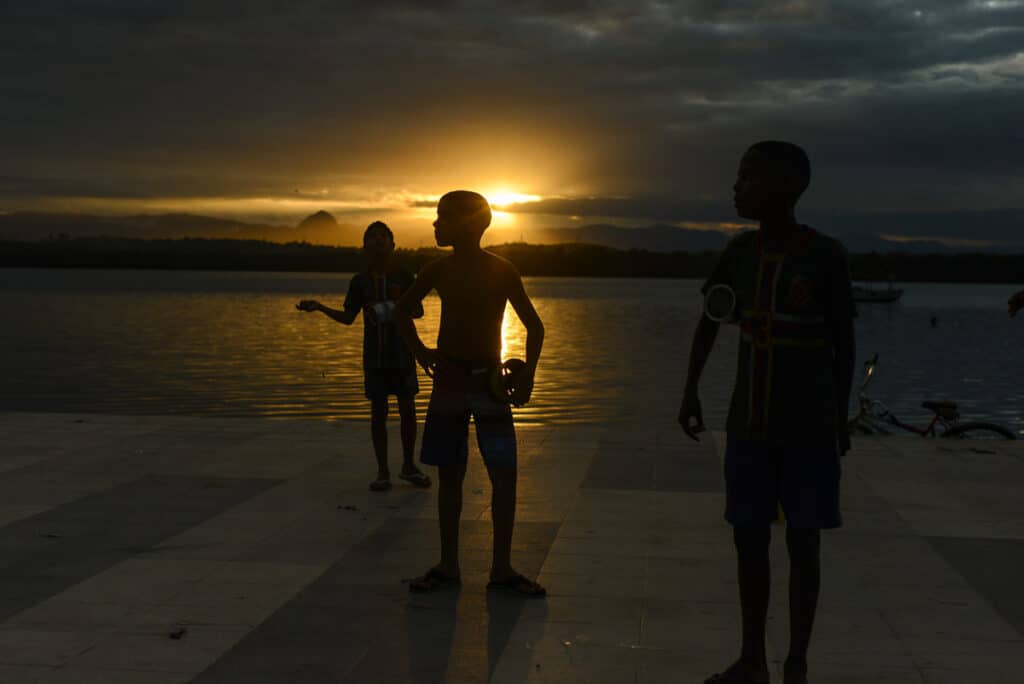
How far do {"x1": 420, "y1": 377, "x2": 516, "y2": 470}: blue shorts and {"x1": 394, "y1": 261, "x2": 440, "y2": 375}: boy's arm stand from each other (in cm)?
14

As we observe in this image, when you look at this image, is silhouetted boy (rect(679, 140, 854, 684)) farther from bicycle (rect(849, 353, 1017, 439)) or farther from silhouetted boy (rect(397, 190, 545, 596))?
bicycle (rect(849, 353, 1017, 439))

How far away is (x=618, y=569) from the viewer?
620 centimetres

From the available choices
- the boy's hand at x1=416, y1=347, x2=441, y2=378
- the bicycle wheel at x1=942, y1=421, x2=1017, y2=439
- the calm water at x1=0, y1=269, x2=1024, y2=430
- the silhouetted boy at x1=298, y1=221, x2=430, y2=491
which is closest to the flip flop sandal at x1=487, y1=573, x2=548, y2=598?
the boy's hand at x1=416, y1=347, x2=441, y2=378

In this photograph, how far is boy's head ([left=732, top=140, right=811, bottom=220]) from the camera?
4.24 meters

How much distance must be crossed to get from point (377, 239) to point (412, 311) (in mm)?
2165

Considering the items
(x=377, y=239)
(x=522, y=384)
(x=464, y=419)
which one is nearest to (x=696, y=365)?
(x=522, y=384)

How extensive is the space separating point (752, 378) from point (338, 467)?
5725 millimetres

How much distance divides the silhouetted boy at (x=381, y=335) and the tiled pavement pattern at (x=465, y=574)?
1.17 ft

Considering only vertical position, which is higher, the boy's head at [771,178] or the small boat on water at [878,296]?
the boy's head at [771,178]

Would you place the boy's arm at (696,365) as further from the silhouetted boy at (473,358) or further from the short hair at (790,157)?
the silhouetted boy at (473,358)

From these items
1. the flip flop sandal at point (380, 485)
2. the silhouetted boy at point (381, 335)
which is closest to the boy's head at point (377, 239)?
the silhouetted boy at point (381, 335)

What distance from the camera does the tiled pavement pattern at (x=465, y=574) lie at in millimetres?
4742

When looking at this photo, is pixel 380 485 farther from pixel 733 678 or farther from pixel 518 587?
pixel 733 678

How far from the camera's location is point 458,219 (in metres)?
5.77
